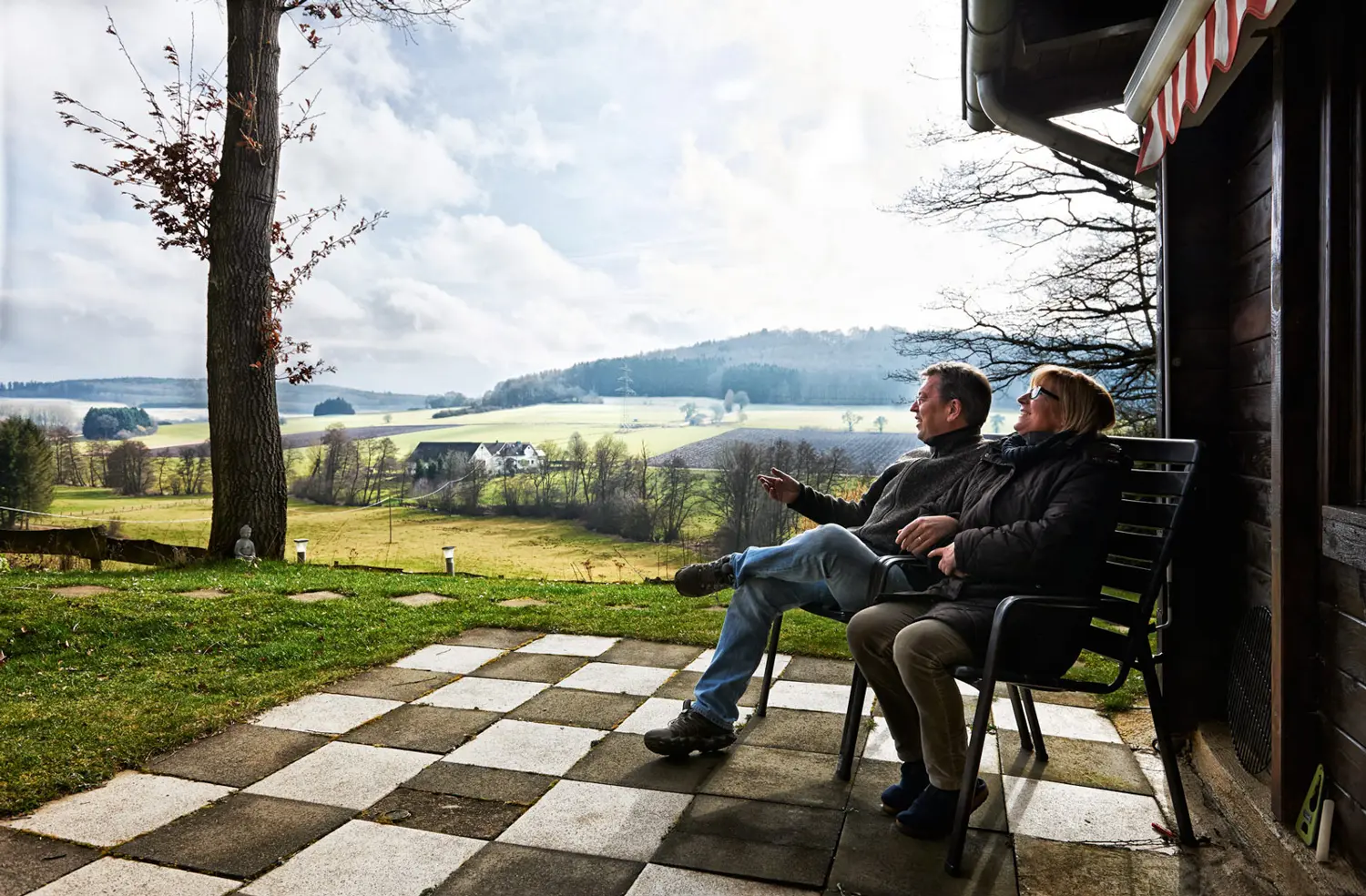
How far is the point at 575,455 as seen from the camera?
1525 centimetres

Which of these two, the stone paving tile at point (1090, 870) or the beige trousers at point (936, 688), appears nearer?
the stone paving tile at point (1090, 870)

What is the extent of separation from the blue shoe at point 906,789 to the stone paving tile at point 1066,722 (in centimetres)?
66

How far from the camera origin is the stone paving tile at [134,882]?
1635 millimetres

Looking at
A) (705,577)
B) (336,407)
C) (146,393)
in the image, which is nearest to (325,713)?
(705,577)

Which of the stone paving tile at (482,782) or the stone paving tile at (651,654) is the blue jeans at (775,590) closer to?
the stone paving tile at (482,782)

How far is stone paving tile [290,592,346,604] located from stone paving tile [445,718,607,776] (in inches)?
92.2

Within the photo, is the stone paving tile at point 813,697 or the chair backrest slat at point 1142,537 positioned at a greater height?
the chair backrest slat at point 1142,537

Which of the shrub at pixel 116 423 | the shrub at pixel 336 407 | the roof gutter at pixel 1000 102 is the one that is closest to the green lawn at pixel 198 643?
the roof gutter at pixel 1000 102

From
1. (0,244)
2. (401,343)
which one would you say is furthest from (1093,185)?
(401,343)

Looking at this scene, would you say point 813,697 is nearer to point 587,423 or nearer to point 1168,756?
point 1168,756

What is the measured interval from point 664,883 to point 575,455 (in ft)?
45.0

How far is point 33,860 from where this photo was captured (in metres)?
1.76

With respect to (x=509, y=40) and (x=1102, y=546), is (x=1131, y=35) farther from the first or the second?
(x=509, y=40)

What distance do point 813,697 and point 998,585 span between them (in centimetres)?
108
